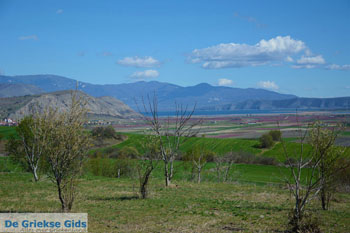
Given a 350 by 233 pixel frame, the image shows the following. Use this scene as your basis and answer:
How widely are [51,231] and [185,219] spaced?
487cm

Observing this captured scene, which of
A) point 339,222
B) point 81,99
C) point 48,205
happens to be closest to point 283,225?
point 339,222

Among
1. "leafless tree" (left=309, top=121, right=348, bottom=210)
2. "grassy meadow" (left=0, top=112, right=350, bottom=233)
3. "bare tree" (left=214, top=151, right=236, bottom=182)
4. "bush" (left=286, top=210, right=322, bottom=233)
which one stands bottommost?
"bare tree" (left=214, top=151, right=236, bottom=182)

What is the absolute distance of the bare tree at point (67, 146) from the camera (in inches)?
465

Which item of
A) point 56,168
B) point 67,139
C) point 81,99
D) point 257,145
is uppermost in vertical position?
point 81,99

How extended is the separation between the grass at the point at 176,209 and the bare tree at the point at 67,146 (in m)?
1.40

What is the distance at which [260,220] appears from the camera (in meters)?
12.6

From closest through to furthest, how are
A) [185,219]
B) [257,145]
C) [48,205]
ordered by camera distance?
[185,219]
[48,205]
[257,145]

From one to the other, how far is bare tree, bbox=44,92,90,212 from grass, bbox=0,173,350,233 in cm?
140

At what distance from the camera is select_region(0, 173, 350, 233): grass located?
11461mm

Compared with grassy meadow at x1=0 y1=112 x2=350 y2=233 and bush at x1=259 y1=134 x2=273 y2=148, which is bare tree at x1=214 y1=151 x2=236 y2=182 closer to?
grassy meadow at x1=0 y1=112 x2=350 y2=233

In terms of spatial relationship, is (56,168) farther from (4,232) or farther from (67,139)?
(4,232)

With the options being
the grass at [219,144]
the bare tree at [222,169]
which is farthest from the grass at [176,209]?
the grass at [219,144]

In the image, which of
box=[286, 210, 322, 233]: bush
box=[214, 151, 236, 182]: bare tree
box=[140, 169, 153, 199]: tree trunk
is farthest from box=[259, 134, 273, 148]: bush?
box=[286, 210, 322, 233]: bush

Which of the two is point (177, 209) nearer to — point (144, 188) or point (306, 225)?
point (144, 188)
